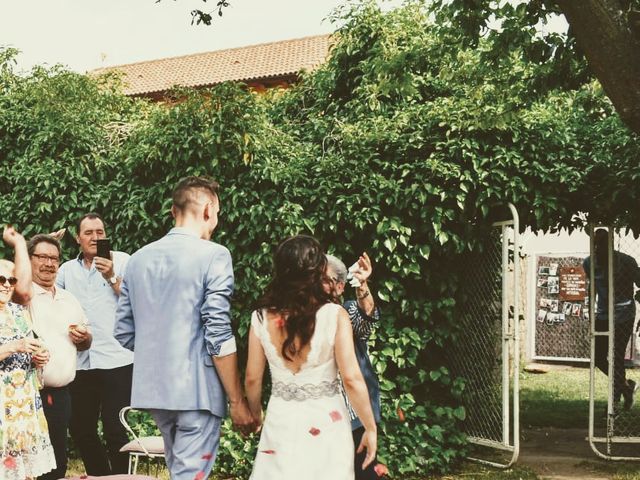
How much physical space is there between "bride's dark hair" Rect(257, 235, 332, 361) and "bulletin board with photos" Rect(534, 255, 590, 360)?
12.6 metres

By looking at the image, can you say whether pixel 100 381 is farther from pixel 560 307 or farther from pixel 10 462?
pixel 560 307

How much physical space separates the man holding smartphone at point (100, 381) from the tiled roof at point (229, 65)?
73.4 ft

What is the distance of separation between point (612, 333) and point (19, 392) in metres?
5.21

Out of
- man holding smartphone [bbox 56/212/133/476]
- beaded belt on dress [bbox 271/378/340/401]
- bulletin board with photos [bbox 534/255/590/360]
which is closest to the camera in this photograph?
beaded belt on dress [bbox 271/378/340/401]

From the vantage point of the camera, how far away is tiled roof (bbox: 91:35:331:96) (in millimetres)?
29719

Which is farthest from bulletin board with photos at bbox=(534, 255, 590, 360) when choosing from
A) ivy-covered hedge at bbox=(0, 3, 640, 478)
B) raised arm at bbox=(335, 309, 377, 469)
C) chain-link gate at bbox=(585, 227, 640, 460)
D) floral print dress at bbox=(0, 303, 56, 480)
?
raised arm at bbox=(335, 309, 377, 469)

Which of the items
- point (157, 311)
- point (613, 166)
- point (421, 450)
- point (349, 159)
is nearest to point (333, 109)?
point (349, 159)

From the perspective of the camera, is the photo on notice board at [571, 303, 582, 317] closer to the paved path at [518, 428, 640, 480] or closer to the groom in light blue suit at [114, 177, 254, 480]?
the paved path at [518, 428, 640, 480]

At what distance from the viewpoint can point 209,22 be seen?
7.46 metres

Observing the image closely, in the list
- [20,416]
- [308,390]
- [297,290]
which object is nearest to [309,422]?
[308,390]

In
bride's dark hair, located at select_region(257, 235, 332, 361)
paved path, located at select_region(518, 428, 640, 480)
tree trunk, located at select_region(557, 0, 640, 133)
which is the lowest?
paved path, located at select_region(518, 428, 640, 480)

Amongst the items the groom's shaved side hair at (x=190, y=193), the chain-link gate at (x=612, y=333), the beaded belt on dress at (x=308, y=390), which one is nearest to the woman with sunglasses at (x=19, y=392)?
the groom's shaved side hair at (x=190, y=193)

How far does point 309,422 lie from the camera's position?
3844mm

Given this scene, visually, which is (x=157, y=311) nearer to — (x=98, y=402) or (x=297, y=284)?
(x=297, y=284)
